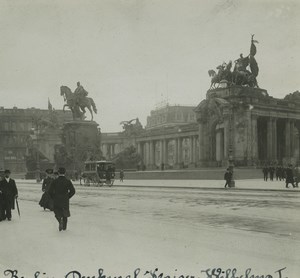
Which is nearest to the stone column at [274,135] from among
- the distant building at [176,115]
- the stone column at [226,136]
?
the stone column at [226,136]

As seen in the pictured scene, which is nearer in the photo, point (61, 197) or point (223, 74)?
point (61, 197)

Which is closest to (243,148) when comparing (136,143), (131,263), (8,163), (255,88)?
(255,88)

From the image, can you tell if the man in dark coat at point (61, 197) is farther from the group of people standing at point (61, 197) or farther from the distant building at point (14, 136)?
the distant building at point (14, 136)

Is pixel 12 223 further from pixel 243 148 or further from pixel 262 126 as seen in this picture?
pixel 262 126

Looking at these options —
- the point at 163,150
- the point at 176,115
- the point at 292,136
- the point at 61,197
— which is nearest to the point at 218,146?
the point at 292,136

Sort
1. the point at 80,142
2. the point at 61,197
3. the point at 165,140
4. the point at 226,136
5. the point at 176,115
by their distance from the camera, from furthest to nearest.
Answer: the point at 176,115 < the point at 165,140 < the point at 80,142 < the point at 226,136 < the point at 61,197

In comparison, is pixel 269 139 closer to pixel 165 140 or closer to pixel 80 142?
pixel 80 142

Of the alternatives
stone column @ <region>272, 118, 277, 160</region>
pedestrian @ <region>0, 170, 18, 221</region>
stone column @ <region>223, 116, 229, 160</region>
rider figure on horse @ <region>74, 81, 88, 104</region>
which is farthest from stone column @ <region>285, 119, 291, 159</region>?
pedestrian @ <region>0, 170, 18, 221</region>

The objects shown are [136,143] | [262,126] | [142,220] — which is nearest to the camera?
[142,220]
